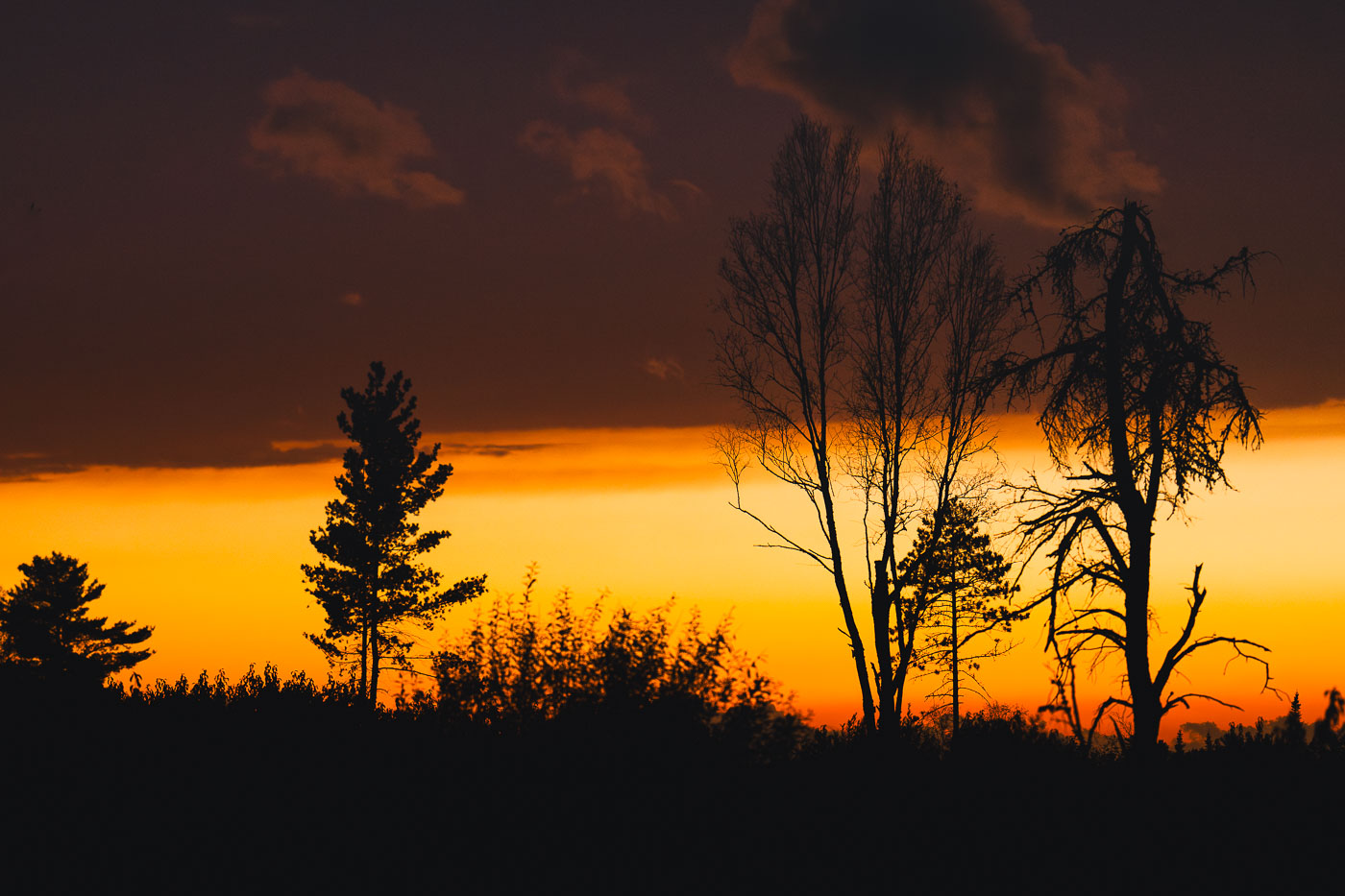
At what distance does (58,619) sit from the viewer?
46656mm

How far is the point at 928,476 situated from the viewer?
20344 mm

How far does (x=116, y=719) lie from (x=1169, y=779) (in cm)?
1363

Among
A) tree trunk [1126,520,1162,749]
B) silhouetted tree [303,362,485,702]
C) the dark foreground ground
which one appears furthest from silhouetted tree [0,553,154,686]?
tree trunk [1126,520,1162,749]

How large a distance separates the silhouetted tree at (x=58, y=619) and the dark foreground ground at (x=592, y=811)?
3893 centimetres

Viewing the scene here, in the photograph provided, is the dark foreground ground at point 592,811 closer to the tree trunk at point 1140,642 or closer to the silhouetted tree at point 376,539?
the tree trunk at point 1140,642

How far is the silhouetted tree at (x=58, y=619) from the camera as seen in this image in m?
45.5

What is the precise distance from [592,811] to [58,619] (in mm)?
46488

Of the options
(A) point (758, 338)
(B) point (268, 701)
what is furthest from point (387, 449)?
(B) point (268, 701)

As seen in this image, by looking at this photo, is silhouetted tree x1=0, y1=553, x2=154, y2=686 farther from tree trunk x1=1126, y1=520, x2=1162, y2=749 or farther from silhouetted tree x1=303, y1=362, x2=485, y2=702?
tree trunk x1=1126, y1=520, x2=1162, y2=749

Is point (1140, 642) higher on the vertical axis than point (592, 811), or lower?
higher

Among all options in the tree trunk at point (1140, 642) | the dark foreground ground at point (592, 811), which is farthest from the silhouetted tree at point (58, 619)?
the tree trunk at point (1140, 642)

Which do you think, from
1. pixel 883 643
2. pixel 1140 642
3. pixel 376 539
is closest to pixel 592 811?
pixel 1140 642

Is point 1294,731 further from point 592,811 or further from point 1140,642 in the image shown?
point 592,811

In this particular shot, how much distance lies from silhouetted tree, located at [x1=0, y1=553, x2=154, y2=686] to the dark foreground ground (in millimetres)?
38933
